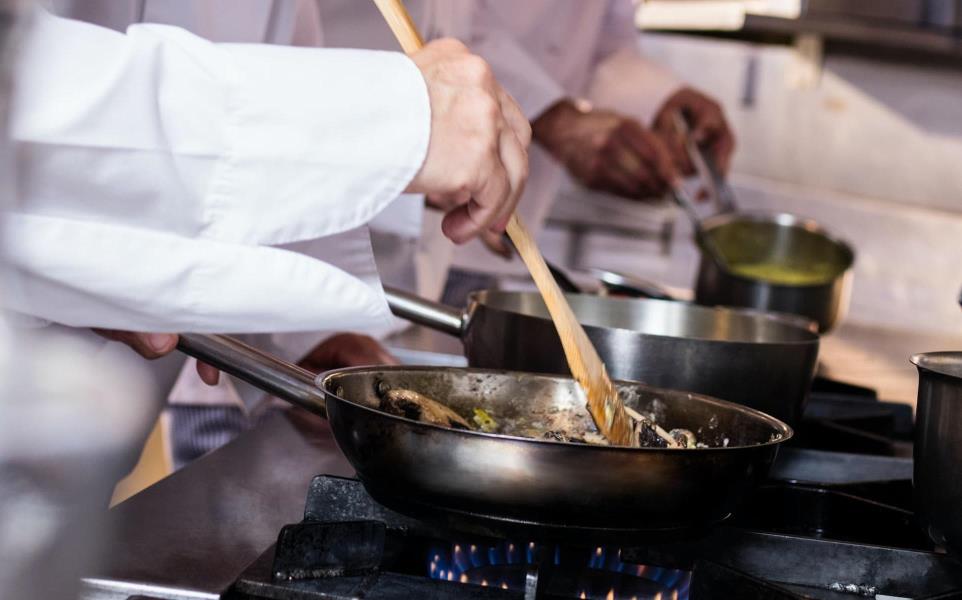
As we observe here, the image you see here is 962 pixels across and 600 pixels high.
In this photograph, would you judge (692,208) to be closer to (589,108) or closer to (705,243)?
(705,243)

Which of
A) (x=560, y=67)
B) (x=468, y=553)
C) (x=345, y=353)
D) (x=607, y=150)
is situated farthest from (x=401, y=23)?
(x=560, y=67)

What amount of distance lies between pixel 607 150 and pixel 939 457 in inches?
50.7

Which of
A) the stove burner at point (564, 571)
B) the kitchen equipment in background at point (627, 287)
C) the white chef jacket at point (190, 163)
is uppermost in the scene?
the white chef jacket at point (190, 163)

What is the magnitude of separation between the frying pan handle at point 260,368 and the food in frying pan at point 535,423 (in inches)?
1.9

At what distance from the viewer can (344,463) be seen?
93 cm

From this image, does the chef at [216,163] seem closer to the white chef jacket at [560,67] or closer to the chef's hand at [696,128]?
the white chef jacket at [560,67]

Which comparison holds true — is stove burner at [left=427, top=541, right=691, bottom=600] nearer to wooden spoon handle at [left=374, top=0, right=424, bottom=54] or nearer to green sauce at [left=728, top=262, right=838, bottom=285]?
wooden spoon handle at [left=374, top=0, right=424, bottom=54]

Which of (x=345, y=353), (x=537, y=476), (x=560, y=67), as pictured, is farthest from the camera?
(x=560, y=67)

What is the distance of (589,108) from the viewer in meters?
2.07

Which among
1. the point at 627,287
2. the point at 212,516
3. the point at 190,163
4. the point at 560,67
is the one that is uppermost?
the point at 560,67

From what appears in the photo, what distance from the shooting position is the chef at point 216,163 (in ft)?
2.08

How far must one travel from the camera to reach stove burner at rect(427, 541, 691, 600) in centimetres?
66

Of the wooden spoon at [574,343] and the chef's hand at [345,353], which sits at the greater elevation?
the wooden spoon at [574,343]

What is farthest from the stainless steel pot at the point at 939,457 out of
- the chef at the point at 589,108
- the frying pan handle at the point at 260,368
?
the chef at the point at 589,108
